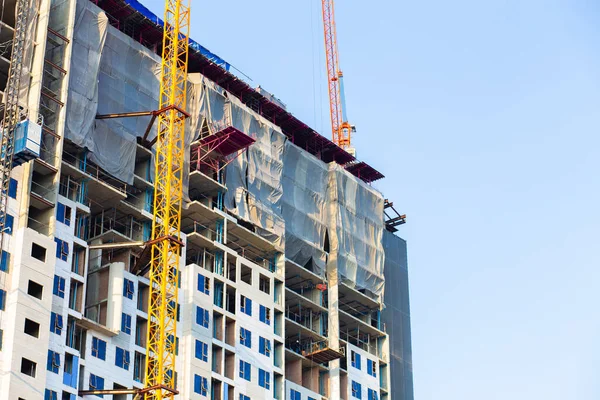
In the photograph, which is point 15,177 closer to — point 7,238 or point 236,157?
point 7,238

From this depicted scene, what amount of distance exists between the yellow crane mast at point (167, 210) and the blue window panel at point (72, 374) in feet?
23.1

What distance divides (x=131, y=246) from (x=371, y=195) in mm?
52883

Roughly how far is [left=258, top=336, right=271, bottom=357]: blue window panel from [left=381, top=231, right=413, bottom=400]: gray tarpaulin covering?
27.6m

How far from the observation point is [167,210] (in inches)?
5630

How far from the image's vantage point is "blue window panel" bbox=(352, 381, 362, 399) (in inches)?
6531

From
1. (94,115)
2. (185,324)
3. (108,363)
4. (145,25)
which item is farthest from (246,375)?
(145,25)

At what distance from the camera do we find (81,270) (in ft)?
437

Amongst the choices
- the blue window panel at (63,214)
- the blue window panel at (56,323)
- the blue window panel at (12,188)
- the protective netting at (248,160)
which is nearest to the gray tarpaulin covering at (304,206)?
the protective netting at (248,160)

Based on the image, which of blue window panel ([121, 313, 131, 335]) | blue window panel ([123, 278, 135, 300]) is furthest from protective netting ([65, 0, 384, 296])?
blue window panel ([121, 313, 131, 335])

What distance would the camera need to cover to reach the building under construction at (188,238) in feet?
419

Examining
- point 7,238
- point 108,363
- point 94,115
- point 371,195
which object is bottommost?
point 108,363

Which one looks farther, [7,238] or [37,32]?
[37,32]

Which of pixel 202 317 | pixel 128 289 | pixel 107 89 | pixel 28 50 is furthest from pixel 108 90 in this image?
pixel 202 317

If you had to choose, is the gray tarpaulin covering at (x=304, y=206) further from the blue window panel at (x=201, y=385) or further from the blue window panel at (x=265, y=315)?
the blue window panel at (x=201, y=385)
